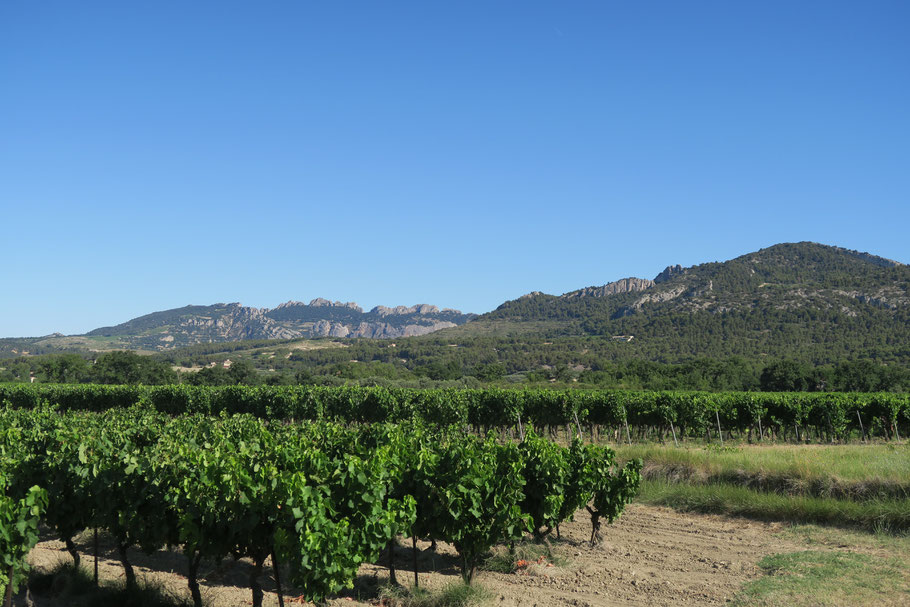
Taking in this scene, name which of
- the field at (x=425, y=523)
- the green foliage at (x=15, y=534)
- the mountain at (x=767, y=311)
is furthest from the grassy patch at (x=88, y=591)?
the mountain at (x=767, y=311)

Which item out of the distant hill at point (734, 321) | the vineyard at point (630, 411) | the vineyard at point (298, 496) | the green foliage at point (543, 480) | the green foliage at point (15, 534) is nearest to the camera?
the green foliage at point (15, 534)

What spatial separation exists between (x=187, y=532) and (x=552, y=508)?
6145 mm

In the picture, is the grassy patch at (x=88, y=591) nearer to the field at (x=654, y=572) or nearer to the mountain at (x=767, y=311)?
the field at (x=654, y=572)

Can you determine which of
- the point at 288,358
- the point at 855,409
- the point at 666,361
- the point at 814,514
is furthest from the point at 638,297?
the point at 814,514

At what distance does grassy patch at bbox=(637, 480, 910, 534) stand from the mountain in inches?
2905

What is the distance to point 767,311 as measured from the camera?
10631 cm

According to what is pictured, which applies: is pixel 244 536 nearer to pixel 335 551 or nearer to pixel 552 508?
pixel 335 551

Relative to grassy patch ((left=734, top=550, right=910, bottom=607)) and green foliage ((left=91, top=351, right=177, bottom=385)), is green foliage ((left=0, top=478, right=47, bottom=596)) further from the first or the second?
green foliage ((left=91, top=351, right=177, bottom=385))

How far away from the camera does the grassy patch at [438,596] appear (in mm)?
9242

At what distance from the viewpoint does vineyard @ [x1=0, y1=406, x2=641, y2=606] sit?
314 inches

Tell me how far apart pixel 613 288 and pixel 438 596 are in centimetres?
18002

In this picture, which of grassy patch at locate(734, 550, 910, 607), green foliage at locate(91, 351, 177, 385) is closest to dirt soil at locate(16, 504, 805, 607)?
grassy patch at locate(734, 550, 910, 607)

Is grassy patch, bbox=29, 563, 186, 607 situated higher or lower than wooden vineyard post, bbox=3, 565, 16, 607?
lower

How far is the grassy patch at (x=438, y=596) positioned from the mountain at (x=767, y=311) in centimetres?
8250
